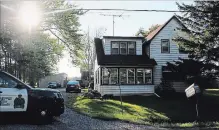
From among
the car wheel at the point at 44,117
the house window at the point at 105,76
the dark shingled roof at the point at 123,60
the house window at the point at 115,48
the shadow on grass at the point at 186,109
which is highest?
the house window at the point at 115,48

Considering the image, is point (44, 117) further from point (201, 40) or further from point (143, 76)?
point (143, 76)

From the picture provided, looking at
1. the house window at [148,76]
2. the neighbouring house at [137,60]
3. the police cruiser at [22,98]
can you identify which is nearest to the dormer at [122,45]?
the neighbouring house at [137,60]

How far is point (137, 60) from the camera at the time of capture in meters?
31.2

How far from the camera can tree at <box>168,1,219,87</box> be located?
22156mm

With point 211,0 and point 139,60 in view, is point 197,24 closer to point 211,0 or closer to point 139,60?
point 211,0

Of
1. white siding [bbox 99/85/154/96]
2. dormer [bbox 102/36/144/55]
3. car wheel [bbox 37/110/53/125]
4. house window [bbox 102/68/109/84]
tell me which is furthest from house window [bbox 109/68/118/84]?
car wheel [bbox 37/110/53/125]

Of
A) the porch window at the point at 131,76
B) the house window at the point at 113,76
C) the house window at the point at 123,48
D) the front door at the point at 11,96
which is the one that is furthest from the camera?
the house window at the point at 123,48

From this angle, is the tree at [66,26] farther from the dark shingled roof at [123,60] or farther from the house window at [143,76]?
the house window at [143,76]

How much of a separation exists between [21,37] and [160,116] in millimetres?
13436

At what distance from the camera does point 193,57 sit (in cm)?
2447

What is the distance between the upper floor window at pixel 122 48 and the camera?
32.0 m

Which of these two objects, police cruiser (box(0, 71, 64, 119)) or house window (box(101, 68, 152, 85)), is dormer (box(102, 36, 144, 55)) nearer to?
house window (box(101, 68, 152, 85))

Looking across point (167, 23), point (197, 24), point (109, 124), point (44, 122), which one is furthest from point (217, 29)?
point (44, 122)

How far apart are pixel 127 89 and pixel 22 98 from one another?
20187 mm
